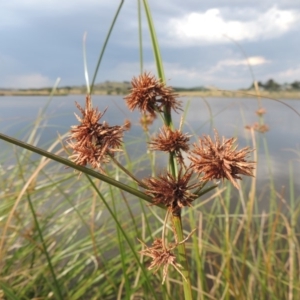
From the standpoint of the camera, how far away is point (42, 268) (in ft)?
3.24

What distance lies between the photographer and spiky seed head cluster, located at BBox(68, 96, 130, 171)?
0.61 feet

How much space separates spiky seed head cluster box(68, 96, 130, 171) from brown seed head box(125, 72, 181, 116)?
3 cm

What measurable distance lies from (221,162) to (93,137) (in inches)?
2.4

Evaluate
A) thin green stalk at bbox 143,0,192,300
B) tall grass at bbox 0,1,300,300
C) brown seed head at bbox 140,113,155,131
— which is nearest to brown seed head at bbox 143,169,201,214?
thin green stalk at bbox 143,0,192,300

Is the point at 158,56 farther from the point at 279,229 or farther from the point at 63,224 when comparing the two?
the point at 279,229

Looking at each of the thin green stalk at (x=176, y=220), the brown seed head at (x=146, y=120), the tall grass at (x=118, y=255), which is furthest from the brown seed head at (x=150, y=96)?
the tall grass at (x=118, y=255)

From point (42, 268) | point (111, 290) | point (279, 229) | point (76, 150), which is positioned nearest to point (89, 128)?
point (76, 150)

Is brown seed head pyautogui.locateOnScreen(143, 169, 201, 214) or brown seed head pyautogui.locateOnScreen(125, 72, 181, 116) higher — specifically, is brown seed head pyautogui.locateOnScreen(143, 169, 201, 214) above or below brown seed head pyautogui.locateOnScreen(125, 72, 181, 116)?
below

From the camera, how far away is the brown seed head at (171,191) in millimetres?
188

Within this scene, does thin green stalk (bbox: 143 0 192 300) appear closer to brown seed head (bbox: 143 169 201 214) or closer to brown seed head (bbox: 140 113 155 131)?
brown seed head (bbox: 143 169 201 214)

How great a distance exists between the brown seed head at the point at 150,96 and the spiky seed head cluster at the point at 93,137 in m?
0.03

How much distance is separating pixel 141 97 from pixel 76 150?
0.05m

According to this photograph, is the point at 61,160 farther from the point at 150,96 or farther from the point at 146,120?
the point at 146,120

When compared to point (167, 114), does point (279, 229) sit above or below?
below
